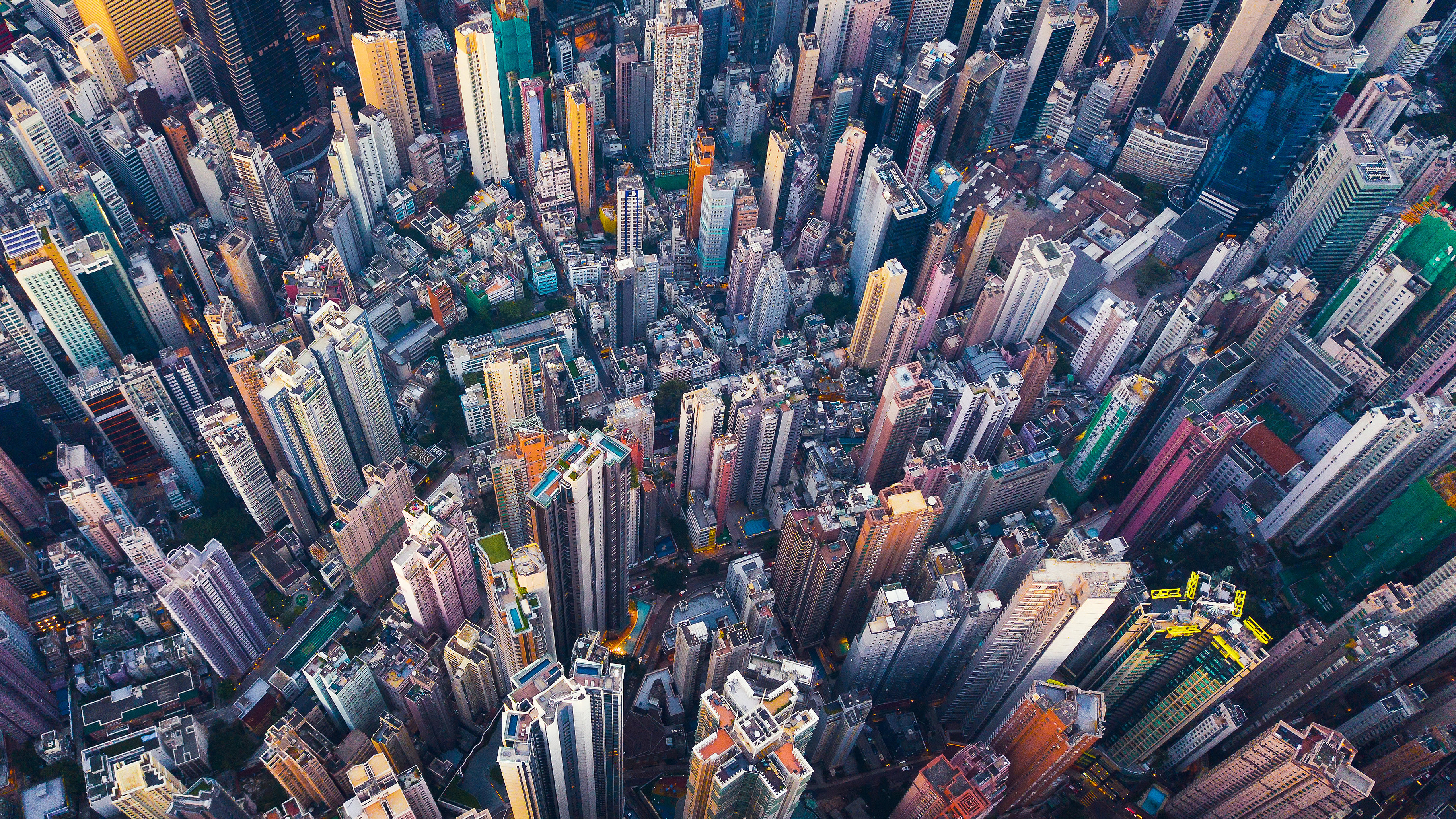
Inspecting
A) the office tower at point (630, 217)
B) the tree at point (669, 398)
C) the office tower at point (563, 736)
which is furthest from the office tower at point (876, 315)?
the office tower at point (563, 736)

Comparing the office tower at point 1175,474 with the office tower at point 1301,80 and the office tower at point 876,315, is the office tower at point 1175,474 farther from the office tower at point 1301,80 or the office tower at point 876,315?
the office tower at point 1301,80

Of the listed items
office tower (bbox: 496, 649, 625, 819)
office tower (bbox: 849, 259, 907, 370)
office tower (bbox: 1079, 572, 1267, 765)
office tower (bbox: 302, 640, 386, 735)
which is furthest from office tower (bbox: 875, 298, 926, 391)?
office tower (bbox: 302, 640, 386, 735)

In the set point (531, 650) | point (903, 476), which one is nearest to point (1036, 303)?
point (903, 476)

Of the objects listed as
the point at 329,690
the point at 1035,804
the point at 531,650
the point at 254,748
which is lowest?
the point at 254,748

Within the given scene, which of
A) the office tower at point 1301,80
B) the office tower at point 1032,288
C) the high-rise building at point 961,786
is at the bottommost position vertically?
the high-rise building at point 961,786

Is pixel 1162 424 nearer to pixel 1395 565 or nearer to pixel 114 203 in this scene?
pixel 1395 565

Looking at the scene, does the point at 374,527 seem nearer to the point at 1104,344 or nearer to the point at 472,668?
the point at 472,668
